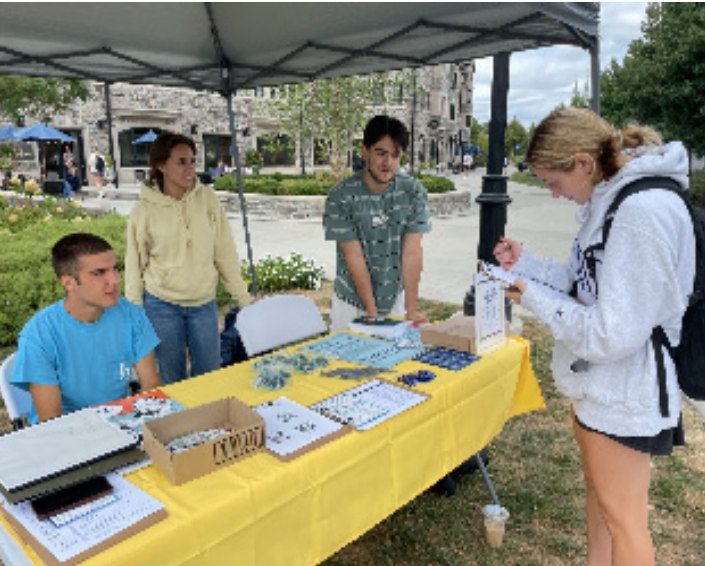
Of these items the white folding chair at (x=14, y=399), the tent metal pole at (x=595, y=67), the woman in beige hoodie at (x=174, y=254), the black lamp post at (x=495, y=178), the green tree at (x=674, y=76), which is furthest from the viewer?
the green tree at (x=674, y=76)

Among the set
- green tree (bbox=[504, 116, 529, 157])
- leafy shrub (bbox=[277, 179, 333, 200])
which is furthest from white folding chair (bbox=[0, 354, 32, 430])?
green tree (bbox=[504, 116, 529, 157])

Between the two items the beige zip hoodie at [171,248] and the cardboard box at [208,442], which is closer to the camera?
the cardboard box at [208,442]

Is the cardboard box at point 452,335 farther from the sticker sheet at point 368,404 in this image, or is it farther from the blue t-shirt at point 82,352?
the blue t-shirt at point 82,352

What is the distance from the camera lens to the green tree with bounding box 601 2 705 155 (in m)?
15.7

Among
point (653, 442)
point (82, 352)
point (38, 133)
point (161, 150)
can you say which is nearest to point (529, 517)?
point (653, 442)

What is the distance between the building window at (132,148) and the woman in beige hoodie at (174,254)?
2741 cm

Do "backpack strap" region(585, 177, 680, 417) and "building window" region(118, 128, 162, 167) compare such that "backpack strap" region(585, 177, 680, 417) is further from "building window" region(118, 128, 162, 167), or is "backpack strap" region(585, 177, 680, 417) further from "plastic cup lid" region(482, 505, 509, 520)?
"building window" region(118, 128, 162, 167)

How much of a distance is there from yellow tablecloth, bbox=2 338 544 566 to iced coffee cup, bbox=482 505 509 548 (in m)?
0.53

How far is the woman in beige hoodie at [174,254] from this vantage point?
3.29 meters

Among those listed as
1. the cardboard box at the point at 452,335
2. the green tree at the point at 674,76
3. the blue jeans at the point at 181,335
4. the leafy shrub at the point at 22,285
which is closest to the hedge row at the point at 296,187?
the green tree at the point at 674,76

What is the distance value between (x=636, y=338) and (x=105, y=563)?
5.00ft

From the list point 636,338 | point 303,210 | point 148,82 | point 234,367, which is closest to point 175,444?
point 234,367

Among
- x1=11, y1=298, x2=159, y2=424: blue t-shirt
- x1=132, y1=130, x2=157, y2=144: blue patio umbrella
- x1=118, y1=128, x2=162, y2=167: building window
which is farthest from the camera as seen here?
x1=118, y1=128, x2=162, y2=167: building window

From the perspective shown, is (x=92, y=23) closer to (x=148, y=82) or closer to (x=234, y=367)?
(x=148, y=82)
